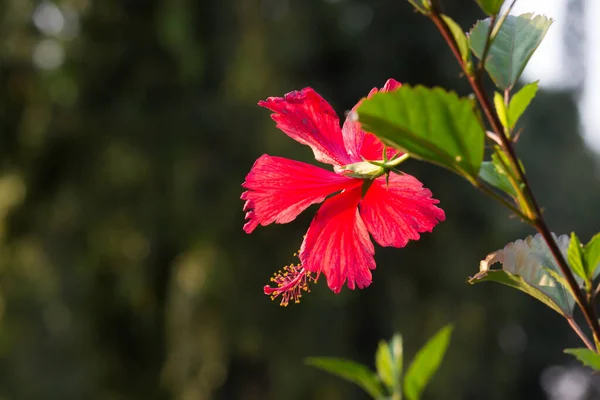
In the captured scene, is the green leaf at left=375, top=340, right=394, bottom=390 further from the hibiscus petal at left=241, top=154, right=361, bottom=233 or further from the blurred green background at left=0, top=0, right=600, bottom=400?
the blurred green background at left=0, top=0, right=600, bottom=400

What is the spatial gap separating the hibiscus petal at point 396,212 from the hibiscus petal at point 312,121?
0.03m

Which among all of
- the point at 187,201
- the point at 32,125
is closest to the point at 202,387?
the point at 187,201

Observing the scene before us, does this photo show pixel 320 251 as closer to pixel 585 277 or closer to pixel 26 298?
pixel 585 277

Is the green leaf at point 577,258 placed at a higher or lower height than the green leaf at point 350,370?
higher

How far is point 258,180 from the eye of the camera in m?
0.40

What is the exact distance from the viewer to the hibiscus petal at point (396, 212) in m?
0.39

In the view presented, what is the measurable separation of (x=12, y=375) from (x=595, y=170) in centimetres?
697

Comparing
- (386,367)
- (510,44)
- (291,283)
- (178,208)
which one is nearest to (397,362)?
(386,367)

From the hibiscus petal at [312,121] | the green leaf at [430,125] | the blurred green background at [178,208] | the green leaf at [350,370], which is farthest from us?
the blurred green background at [178,208]

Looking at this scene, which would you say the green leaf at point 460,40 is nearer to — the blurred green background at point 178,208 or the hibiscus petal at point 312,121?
the hibiscus petal at point 312,121

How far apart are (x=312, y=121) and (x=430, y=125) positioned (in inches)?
4.9

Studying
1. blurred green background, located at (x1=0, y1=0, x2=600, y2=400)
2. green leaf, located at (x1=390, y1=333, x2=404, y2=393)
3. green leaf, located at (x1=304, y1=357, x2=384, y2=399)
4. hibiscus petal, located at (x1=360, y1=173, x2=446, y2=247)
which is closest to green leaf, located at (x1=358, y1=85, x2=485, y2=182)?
hibiscus petal, located at (x1=360, y1=173, x2=446, y2=247)

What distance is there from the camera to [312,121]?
0.39m

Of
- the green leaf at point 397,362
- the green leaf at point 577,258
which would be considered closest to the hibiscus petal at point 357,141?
the green leaf at point 577,258
